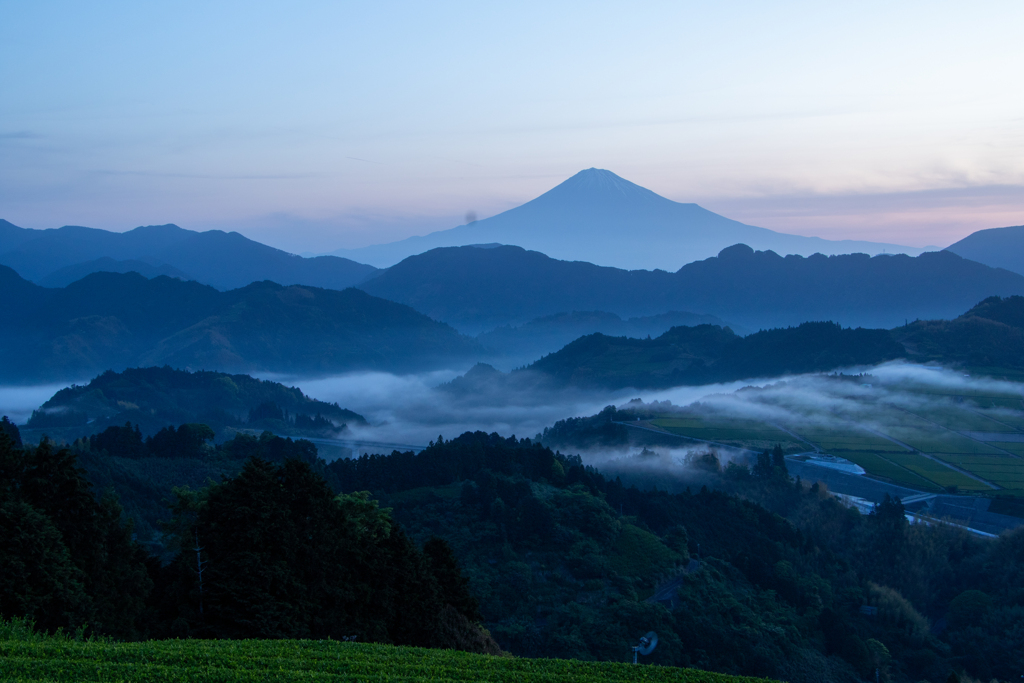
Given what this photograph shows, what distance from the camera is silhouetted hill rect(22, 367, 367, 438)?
117 metres


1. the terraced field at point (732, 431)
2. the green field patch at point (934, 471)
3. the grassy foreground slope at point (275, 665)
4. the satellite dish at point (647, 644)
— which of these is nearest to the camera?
the grassy foreground slope at point (275, 665)

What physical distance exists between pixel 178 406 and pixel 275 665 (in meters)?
127

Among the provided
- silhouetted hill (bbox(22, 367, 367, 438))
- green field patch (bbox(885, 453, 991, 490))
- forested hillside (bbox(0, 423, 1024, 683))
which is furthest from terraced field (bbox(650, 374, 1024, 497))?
silhouetted hill (bbox(22, 367, 367, 438))

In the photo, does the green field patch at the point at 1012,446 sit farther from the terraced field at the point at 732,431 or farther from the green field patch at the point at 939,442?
the terraced field at the point at 732,431

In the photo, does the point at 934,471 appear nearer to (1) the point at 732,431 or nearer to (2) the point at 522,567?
(1) the point at 732,431

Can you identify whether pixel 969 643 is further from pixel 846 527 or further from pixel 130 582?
pixel 130 582

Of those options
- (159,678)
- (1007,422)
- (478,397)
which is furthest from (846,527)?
(478,397)

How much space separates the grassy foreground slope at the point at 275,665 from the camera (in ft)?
45.2

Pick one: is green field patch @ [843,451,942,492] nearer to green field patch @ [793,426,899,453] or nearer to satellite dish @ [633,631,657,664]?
green field patch @ [793,426,899,453]

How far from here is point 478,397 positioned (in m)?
168

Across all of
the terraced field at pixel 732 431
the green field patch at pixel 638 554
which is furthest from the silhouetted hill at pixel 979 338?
the green field patch at pixel 638 554

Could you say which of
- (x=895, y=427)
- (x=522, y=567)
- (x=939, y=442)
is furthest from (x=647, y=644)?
(x=895, y=427)

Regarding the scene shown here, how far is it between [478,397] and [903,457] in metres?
96.2

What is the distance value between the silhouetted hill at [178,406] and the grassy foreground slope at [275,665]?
97431mm
